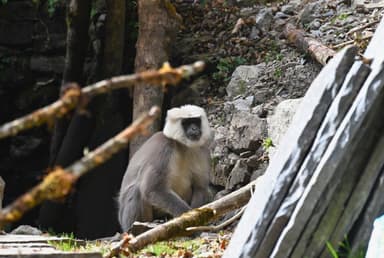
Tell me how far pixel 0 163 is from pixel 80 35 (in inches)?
137

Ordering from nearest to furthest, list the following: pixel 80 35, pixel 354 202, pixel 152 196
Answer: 1. pixel 354 202
2. pixel 152 196
3. pixel 80 35

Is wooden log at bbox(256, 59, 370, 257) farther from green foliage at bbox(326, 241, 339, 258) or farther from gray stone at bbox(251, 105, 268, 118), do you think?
gray stone at bbox(251, 105, 268, 118)

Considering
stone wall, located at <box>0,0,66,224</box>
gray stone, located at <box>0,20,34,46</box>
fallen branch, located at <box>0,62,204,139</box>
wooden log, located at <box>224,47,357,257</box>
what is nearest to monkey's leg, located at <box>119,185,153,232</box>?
stone wall, located at <box>0,0,66,224</box>

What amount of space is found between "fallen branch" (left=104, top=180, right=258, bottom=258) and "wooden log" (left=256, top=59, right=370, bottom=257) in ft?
6.57

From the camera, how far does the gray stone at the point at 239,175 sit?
10562 millimetres

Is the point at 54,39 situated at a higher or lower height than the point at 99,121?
higher

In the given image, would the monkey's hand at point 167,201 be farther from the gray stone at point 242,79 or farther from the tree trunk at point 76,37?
the tree trunk at point 76,37

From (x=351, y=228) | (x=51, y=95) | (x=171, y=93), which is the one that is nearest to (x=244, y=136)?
(x=171, y=93)

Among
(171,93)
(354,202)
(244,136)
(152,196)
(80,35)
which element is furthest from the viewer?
(171,93)

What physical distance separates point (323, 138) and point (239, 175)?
7.25 metres

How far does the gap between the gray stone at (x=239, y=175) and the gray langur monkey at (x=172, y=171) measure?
552 millimetres

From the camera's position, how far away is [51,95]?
47.8ft

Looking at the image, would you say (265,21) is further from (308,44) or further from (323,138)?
(323,138)

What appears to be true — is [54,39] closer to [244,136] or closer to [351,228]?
[244,136]
